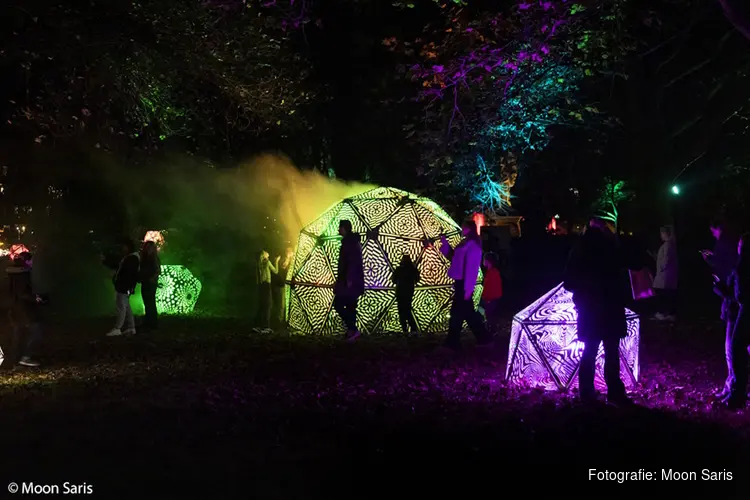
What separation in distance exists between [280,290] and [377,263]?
2348 mm

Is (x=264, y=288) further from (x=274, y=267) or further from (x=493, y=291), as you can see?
(x=493, y=291)

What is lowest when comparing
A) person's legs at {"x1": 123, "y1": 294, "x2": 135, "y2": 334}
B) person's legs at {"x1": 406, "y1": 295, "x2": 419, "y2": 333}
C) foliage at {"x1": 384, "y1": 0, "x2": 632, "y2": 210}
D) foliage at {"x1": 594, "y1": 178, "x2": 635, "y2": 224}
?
person's legs at {"x1": 123, "y1": 294, "x2": 135, "y2": 334}

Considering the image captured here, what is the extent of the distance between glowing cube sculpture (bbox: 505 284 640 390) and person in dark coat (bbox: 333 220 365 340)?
4.58m

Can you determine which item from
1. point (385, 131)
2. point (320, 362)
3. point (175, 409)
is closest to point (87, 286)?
point (385, 131)

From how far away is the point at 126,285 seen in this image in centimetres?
1389

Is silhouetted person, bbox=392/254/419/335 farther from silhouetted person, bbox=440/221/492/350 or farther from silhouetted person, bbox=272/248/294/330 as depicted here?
silhouetted person, bbox=272/248/294/330

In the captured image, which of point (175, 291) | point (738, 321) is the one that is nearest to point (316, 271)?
point (175, 291)

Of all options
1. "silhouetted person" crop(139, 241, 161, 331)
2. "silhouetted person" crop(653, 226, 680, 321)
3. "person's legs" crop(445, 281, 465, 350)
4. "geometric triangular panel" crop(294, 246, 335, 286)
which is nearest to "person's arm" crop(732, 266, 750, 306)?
"person's legs" crop(445, 281, 465, 350)

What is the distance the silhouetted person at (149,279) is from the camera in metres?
14.9

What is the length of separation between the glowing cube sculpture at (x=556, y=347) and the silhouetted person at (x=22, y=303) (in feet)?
21.7

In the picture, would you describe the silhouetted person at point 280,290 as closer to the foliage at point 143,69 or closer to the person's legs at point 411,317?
the person's legs at point 411,317

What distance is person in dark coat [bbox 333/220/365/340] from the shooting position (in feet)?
41.9

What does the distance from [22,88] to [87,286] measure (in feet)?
21.8

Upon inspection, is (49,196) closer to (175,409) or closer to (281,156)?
(281,156)
